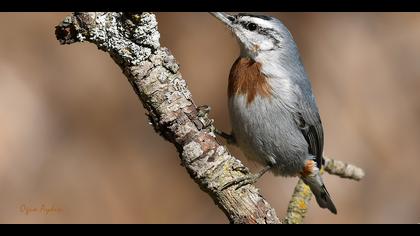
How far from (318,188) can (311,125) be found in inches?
27.3

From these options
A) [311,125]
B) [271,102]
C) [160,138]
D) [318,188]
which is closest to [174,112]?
[271,102]

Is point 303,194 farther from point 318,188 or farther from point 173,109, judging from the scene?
point 173,109

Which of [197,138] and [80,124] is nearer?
[197,138]

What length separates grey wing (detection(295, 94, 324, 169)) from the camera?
5.28 m

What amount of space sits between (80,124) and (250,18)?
2.53 m

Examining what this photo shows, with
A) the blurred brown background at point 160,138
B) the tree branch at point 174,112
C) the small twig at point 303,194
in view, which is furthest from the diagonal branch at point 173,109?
the blurred brown background at point 160,138

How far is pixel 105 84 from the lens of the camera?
22.4ft

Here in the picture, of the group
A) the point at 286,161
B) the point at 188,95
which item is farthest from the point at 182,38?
the point at 188,95

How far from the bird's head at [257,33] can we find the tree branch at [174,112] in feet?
5.64

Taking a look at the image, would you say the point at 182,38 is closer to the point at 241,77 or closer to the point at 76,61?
the point at 76,61

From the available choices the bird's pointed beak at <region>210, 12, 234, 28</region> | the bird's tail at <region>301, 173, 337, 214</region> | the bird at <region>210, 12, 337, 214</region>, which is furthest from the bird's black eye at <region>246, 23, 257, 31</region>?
the bird's tail at <region>301, 173, 337, 214</region>

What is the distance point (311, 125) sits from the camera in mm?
5422

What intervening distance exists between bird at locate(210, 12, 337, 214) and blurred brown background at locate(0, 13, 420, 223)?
1.46m

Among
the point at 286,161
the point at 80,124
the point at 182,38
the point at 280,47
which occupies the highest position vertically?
the point at 280,47
